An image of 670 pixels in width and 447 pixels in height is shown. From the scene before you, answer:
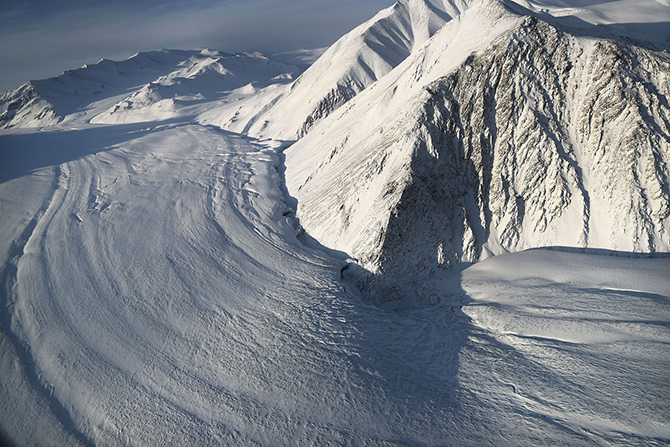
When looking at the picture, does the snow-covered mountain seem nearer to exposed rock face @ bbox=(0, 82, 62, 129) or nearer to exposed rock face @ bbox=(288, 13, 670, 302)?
exposed rock face @ bbox=(0, 82, 62, 129)

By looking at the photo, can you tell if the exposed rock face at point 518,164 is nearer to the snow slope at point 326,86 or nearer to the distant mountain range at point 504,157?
the distant mountain range at point 504,157

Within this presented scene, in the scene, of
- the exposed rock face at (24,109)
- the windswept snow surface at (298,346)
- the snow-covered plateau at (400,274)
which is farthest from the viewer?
the exposed rock face at (24,109)

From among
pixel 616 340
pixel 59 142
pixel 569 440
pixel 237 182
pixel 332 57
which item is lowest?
pixel 569 440

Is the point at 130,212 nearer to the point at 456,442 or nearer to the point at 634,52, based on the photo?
the point at 456,442

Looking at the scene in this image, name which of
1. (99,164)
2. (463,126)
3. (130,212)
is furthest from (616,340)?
(99,164)

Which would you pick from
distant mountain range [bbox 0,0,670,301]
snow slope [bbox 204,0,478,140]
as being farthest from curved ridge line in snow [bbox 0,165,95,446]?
snow slope [bbox 204,0,478,140]

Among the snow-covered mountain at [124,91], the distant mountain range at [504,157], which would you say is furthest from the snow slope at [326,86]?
the snow-covered mountain at [124,91]

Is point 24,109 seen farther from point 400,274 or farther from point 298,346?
point 400,274
